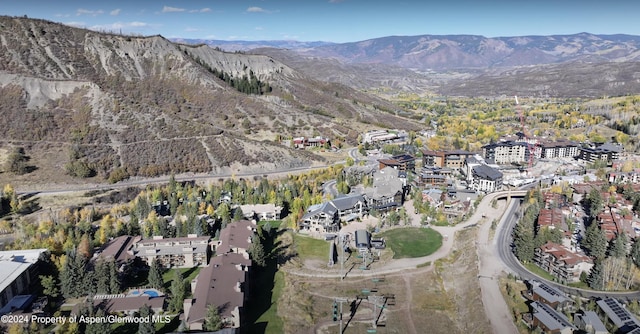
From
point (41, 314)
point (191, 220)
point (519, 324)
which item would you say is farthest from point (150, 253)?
point (519, 324)

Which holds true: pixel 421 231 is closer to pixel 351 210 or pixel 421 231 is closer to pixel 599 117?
pixel 351 210

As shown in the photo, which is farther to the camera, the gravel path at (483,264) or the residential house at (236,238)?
the residential house at (236,238)

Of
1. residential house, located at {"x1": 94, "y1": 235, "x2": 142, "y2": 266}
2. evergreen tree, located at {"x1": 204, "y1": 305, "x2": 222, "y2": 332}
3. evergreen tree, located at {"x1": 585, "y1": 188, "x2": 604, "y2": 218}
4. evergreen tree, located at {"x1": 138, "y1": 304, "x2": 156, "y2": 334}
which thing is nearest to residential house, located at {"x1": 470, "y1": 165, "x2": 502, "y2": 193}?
evergreen tree, located at {"x1": 585, "y1": 188, "x2": 604, "y2": 218}

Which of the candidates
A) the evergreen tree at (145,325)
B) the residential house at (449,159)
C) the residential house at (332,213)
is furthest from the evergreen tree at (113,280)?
the residential house at (449,159)

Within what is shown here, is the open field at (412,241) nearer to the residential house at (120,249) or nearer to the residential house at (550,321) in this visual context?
the residential house at (550,321)

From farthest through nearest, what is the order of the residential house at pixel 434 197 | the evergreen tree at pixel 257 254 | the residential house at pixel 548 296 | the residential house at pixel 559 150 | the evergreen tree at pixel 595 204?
the residential house at pixel 559 150, the residential house at pixel 434 197, the evergreen tree at pixel 595 204, the evergreen tree at pixel 257 254, the residential house at pixel 548 296

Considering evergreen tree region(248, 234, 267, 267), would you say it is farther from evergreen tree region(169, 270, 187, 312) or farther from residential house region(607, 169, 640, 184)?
residential house region(607, 169, 640, 184)

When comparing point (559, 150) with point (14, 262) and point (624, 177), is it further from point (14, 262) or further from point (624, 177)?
point (14, 262)

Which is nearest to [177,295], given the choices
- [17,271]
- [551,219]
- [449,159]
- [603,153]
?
[17,271]
